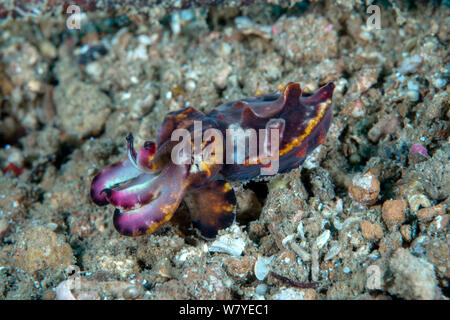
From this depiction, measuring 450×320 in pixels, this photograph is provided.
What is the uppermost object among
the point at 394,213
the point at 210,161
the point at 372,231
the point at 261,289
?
the point at 210,161

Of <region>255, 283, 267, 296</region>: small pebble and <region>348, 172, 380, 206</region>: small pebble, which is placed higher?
<region>348, 172, 380, 206</region>: small pebble

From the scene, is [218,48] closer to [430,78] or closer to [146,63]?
[146,63]

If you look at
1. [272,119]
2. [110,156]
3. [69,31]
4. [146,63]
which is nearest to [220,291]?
[272,119]

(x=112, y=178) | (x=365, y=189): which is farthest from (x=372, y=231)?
(x=112, y=178)

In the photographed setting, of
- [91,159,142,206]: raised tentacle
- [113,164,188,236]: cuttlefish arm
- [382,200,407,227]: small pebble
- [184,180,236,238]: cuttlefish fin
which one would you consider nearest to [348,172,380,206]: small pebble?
[382,200,407,227]: small pebble

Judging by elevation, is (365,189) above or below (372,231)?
above

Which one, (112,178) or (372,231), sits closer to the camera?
(372,231)

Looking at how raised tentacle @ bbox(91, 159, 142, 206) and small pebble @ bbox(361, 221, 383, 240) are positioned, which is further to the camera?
raised tentacle @ bbox(91, 159, 142, 206)

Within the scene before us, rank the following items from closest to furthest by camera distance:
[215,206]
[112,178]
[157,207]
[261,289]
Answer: [261,289] → [157,207] → [215,206] → [112,178]

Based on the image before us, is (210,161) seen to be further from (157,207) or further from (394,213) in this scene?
(394,213)

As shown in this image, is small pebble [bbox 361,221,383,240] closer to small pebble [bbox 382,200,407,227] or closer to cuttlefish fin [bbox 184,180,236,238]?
small pebble [bbox 382,200,407,227]
